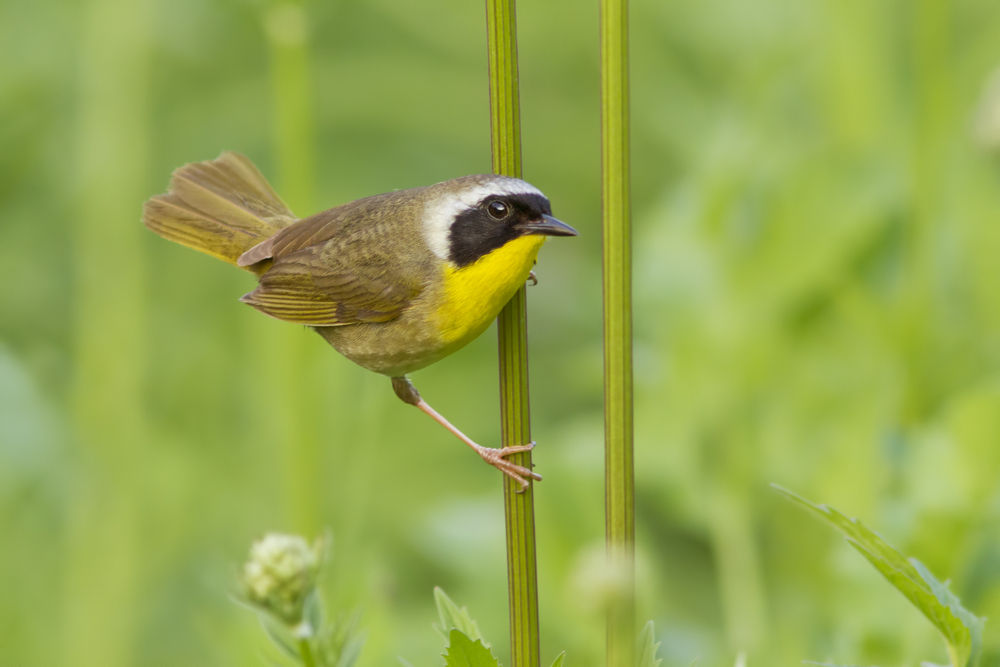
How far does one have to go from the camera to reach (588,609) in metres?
1.17

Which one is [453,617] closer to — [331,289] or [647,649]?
[647,649]

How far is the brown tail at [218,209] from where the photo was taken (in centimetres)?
266

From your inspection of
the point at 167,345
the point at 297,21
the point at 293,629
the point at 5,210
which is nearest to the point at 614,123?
the point at 293,629

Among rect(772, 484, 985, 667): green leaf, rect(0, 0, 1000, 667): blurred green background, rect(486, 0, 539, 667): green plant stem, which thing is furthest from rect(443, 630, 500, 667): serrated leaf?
rect(0, 0, 1000, 667): blurred green background

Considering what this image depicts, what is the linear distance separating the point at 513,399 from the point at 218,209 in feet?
4.80

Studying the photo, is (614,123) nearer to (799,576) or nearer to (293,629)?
(293,629)

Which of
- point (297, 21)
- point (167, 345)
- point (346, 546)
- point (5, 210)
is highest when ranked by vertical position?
point (297, 21)

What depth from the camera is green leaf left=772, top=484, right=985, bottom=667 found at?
1152 millimetres

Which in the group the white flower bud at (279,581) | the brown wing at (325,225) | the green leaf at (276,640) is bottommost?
the green leaf at (276,640)

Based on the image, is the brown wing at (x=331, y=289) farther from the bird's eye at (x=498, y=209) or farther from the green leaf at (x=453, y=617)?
the green leaf at (x=453, y=617)

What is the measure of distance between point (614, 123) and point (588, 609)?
564mm

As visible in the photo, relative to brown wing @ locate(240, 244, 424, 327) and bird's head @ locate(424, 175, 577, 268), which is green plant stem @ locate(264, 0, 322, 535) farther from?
bird's head @ locate(424, 175, 577, 268)

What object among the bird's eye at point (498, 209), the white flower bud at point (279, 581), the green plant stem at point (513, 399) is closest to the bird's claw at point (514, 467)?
the green plant stem at point (513, 399)

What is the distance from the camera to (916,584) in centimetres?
115
